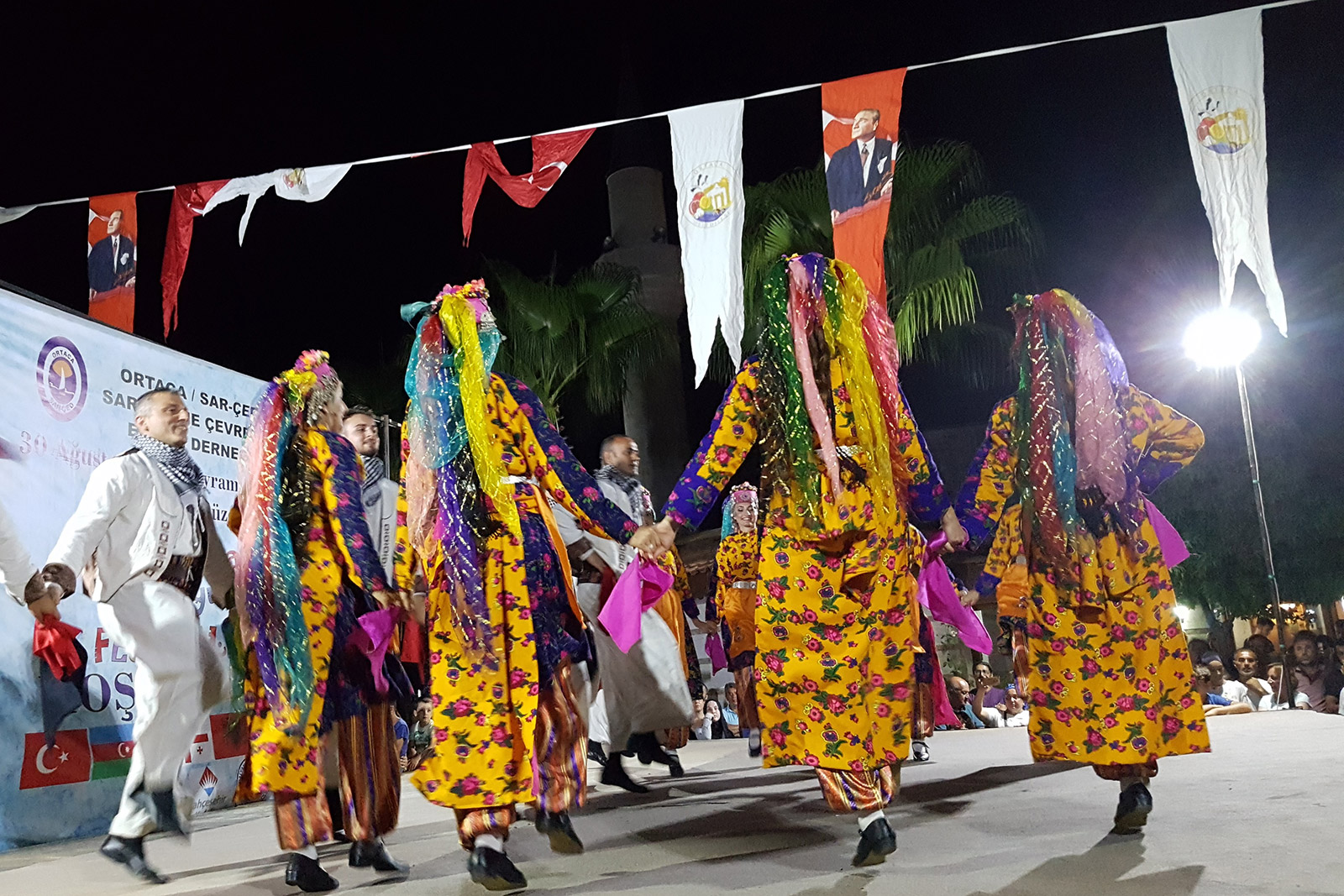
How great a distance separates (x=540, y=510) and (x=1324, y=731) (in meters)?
4.27

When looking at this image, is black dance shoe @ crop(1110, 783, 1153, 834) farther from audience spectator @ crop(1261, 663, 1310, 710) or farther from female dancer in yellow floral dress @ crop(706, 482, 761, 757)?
audience spectator @ crop(1261, 663, 1310, 710)

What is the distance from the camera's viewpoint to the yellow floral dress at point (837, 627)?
9.61 feet

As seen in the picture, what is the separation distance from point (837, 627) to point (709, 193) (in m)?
4.40

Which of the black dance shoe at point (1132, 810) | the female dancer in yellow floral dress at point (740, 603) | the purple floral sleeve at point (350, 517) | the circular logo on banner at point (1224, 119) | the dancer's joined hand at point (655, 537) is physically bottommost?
the black dance shoe at point (1132, 810)

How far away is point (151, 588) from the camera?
12.2ft

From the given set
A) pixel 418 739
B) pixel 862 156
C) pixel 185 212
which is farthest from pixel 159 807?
pixel 862 156

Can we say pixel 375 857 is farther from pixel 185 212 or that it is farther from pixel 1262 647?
pixel 1262 647

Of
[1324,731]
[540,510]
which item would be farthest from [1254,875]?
[1324,731]

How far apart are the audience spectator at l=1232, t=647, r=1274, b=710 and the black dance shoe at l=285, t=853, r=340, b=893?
26.0 ft

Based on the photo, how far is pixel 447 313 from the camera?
3430mm

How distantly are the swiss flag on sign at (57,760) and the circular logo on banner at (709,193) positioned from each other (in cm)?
459

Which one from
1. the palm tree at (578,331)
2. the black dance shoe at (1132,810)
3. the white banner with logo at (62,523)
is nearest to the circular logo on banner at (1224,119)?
the black dance shoe at (1132,810)

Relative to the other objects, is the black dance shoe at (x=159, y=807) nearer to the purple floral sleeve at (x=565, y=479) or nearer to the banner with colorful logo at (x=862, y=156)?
the purple floral sleeve at (x=565, y=479)

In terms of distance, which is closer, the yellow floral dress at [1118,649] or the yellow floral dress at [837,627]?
the yellow floral dress at [837,627]
